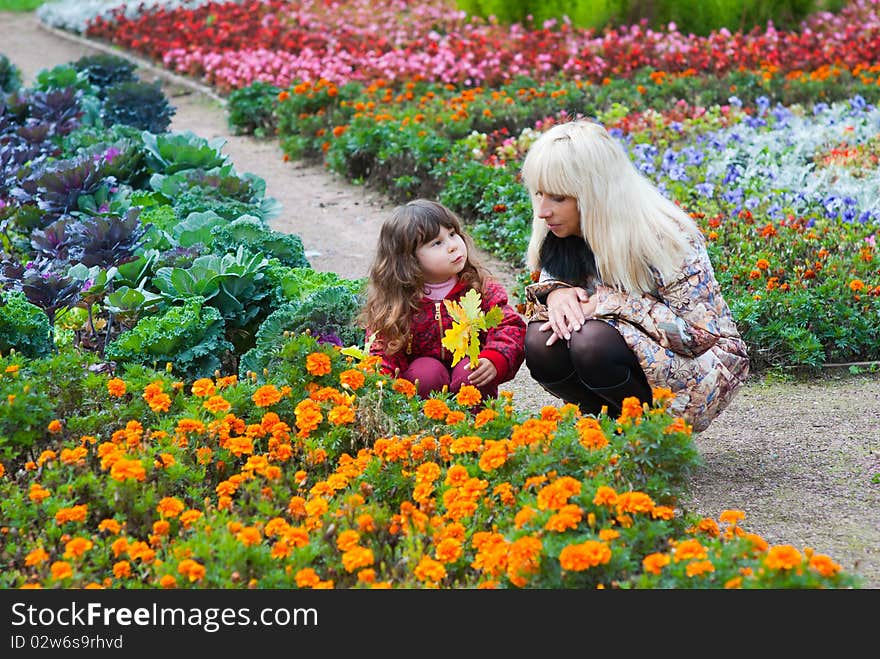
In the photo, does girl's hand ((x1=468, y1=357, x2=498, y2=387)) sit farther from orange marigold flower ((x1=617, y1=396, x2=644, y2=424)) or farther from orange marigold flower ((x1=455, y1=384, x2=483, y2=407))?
orange marigold flower ((x1=617, y1=396, x2=644, y2=424))

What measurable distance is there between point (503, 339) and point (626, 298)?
470 millimetres

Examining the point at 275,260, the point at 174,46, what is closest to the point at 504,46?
the point at 174,46

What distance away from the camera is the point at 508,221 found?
238 inches

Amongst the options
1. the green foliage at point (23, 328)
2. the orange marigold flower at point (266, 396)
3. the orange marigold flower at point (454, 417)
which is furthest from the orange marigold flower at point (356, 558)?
the green foliage at point (23, 328)

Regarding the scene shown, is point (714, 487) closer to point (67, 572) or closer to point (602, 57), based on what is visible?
point (67, 572)

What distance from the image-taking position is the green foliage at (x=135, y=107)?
8.01 meters

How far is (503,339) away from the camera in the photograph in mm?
3771

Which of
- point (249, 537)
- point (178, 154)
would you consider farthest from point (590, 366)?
point (178, 154)

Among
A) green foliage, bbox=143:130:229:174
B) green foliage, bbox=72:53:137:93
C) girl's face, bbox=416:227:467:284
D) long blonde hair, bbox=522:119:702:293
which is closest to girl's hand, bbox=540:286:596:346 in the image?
long blonde hair, bbox=522:119:702:293

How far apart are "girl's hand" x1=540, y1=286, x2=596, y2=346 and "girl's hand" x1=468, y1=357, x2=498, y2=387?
212 mm

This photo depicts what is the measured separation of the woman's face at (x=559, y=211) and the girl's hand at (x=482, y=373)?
493 millimetres

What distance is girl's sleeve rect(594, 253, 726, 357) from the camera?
3479 mm

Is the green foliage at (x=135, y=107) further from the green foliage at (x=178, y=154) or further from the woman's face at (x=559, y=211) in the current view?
the woman's face at (x=559, y=211)
